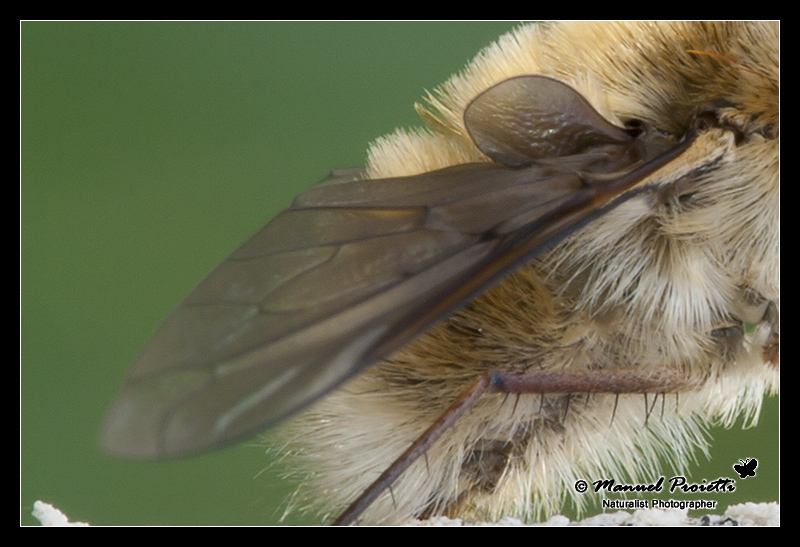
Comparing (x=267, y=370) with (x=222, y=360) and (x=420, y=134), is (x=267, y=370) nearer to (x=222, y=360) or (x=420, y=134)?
(x=222, y=360)

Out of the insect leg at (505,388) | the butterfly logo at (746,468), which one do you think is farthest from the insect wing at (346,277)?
the butterfly logo at (746,468)

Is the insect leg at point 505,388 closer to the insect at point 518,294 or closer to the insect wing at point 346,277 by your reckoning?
the insect at point 518,294

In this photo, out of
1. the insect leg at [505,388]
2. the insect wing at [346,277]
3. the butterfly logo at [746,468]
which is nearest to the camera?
the insect wing at [346,277]

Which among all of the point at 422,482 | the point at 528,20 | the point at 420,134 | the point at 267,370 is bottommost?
the point at 422,482

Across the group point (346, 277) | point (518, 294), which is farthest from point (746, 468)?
point (346, 277)

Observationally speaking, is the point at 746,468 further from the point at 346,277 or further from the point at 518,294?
the point at 346,277

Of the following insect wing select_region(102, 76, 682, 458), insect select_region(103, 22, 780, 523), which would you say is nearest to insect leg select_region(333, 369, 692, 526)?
insect select_region(103, 22, 780, 523)

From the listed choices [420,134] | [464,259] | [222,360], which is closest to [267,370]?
[222,360]
